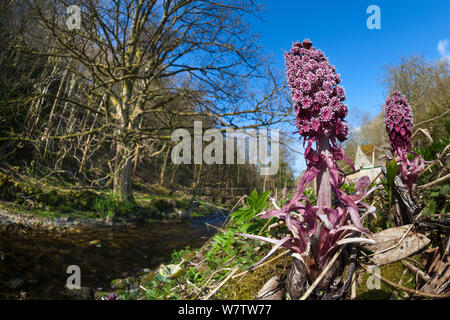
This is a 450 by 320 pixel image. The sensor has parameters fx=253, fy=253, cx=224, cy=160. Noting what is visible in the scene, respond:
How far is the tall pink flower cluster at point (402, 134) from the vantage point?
1.51 m

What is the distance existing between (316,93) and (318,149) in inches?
10.3

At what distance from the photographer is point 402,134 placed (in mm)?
1590

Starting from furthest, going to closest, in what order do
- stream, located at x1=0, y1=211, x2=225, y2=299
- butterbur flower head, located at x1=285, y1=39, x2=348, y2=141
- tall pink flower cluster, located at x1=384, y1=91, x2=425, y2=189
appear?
stream, located at x1=0, y1=211, x2=225, y2=299 < tall pink flower cluster, located at x1=384, y1=91, x2=425, y2=189 < butterbur flower head, located at x1=285, y1=39, x2=348, y2=141

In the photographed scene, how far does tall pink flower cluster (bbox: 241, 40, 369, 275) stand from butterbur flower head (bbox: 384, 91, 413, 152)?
64 cm

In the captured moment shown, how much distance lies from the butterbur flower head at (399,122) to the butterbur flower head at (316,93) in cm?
66

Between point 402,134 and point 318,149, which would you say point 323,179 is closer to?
point 318,149

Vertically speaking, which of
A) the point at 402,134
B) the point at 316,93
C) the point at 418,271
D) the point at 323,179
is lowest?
the point at 418,271

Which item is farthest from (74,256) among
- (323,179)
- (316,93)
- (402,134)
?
(402,134)

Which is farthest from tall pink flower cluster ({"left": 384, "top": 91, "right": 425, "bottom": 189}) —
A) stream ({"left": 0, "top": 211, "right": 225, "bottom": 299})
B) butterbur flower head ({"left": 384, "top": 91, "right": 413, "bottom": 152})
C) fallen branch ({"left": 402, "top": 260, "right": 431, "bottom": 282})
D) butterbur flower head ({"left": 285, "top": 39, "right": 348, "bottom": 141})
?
stream ({"left": 0, "top": 211, "right": 225, "bottom": 299})

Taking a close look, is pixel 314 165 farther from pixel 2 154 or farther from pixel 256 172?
pixel 256 172

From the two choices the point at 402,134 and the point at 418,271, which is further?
the point at 402,134

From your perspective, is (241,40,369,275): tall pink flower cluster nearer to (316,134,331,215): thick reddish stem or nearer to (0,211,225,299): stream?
(316,134,331,215): thick reddish stem

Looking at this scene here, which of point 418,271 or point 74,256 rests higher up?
point 418,271

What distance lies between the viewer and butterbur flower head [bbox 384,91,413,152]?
158 cm
